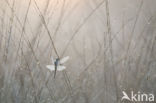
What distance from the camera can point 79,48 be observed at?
1.68 m

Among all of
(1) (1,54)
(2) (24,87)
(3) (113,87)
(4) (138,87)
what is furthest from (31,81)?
(4) (138,87)

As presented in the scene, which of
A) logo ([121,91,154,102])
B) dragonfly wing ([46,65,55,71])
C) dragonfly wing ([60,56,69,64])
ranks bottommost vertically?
logo ([121,91,154,102])

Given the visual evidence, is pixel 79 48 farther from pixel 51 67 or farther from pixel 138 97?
pixel 138 97

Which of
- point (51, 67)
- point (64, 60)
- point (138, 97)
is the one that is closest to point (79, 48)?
point (64, 60)

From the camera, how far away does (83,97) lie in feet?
5.57

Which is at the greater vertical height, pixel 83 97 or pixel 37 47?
pixel 37 47

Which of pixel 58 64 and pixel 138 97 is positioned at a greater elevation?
pixel 58 64

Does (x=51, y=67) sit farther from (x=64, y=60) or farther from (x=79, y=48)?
(x=79, y=48)

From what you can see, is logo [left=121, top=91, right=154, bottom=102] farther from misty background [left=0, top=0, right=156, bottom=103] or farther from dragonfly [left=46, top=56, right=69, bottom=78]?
dragonfly [left=46, top=56, right=69, bottom=78]

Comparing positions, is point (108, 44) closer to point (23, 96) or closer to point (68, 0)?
point (68, 0)

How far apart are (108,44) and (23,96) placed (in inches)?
27.9

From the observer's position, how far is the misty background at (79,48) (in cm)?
166

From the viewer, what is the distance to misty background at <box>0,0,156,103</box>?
1664 mm

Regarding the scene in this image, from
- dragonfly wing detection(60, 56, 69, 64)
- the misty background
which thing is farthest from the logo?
dragonfly wing detection(60, 56, 69, 64)
